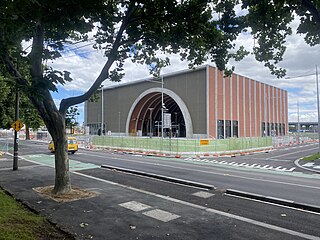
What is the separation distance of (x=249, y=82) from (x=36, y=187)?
52597 millimetres

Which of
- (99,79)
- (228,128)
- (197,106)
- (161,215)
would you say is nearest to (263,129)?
(228,128)

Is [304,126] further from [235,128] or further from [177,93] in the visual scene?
[177,93]

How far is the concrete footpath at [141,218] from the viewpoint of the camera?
6164 millimetres

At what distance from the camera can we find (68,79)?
6.93 m

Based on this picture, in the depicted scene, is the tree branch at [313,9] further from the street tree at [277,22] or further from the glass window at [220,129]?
the glass window at [220,129]

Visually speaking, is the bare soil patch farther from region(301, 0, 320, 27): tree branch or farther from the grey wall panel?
the grey wall panel

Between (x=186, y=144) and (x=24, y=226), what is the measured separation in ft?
76.4

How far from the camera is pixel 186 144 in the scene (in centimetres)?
2864

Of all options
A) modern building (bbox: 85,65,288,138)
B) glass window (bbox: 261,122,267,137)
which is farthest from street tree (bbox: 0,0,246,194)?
glass window (bbox: 261,122,267,137)

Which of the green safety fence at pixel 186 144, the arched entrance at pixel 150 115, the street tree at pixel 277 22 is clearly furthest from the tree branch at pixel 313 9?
the arched entrance at pixel 150 115

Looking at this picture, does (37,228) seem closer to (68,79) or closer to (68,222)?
(68,222)

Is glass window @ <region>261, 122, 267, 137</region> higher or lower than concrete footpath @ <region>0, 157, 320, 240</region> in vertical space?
higher

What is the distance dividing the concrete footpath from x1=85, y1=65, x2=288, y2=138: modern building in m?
21.0

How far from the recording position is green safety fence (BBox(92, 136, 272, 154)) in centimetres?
2861
